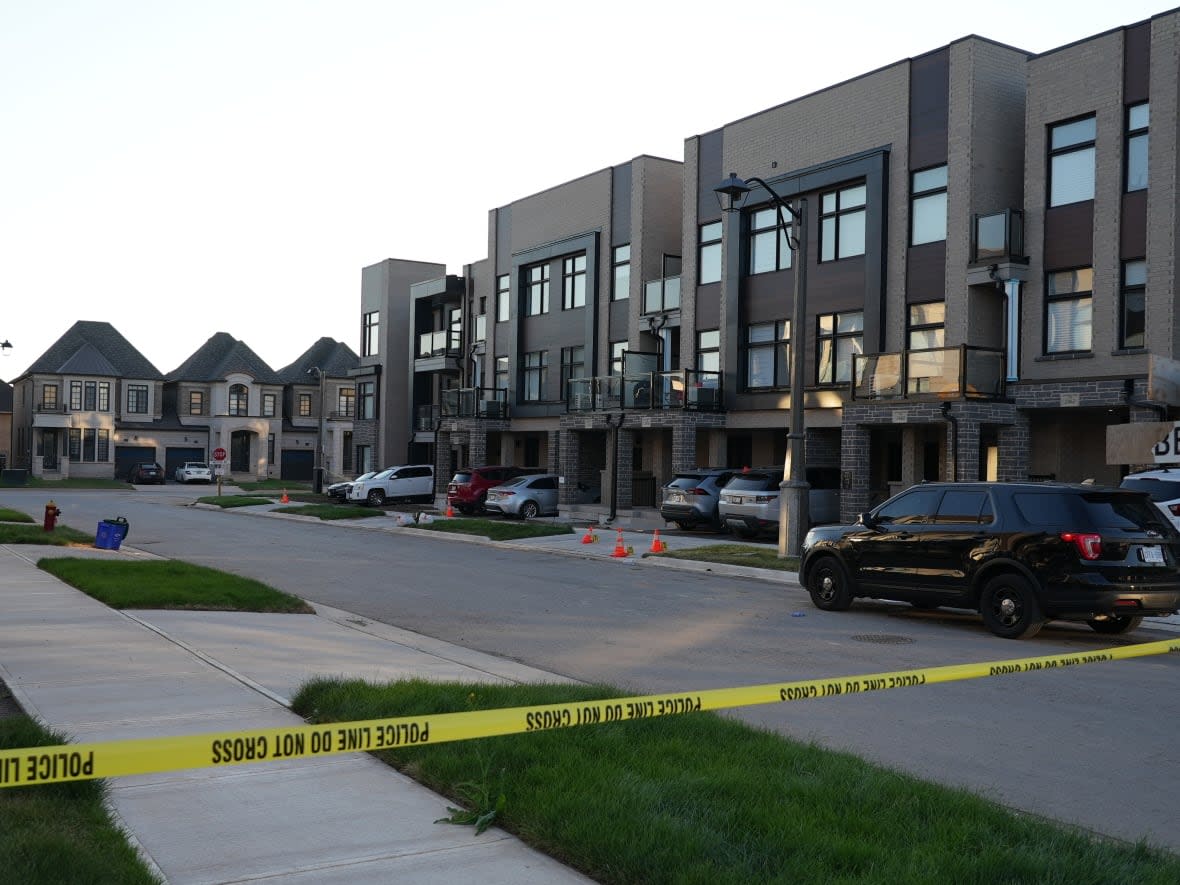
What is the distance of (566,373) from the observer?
42.8 m

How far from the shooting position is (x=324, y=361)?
86.2 metres

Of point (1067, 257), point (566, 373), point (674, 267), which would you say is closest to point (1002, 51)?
point (1067, 257)

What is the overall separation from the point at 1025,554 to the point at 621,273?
28.7m

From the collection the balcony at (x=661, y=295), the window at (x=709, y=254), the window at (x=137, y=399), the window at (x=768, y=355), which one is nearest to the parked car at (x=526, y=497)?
the balcony at (x=661, y=295)

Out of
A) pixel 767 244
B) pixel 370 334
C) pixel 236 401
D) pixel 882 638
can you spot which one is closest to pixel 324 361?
pixel 236 401

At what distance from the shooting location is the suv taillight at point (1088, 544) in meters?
12.2

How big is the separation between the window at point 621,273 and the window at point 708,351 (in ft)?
15.4

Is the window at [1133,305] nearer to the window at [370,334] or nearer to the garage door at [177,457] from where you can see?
the window at [370,334]

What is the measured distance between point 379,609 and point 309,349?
246 ft

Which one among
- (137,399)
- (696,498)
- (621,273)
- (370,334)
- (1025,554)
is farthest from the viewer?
(137,399)

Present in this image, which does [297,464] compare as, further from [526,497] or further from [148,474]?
[526,497]

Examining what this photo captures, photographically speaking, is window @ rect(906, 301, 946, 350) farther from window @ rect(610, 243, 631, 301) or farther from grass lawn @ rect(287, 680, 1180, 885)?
grass lawn @ rect(287, 680, 1180, 885)

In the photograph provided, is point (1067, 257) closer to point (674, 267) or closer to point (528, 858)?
point (674, 267)

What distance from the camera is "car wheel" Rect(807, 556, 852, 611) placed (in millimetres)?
15106
